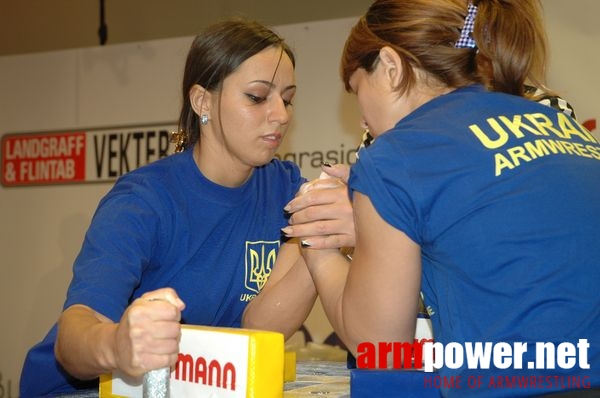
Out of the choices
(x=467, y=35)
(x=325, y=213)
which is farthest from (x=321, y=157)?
(x=467, y=35)

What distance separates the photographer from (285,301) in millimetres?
1500

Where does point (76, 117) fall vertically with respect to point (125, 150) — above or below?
above

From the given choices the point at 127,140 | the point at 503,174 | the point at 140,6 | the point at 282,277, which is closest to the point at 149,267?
the point at 282,277

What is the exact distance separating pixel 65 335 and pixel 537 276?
0.62 meters

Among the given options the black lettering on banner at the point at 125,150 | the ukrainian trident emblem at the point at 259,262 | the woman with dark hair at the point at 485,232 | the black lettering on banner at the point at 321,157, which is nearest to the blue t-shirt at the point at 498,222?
the woman with dark hair at the point at 485,232

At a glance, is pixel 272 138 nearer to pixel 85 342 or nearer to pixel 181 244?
pixel 181 244

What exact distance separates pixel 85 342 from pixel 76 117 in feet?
8.25

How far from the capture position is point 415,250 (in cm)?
100

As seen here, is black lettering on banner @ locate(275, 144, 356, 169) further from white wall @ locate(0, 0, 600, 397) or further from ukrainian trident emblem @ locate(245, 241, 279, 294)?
ukrainian trident emblem @ locate(245, 241, 279, 294)

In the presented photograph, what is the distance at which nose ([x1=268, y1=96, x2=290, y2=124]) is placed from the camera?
1.64m

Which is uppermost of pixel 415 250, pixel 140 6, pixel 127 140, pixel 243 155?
pixel 140 6

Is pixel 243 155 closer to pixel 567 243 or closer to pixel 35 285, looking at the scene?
pixel 567 243

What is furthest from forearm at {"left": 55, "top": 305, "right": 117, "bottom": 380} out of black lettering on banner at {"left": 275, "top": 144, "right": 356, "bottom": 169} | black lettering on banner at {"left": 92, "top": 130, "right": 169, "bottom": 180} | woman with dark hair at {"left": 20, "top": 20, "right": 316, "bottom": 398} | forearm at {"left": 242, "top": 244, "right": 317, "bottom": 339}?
black lettering on banner at {"left": 92, "top": 130, "right": 169, "bottom": 180}

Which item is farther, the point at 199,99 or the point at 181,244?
the point at 199,99
